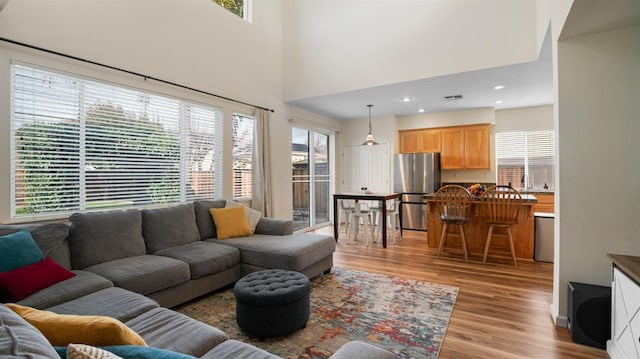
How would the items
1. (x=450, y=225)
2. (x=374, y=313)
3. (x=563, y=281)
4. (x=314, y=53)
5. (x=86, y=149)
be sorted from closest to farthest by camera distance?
(x=563, y=281)
(x=374, y=313)
(x=86, y=149)
(x=450, y=225)
(x=314, y=53)

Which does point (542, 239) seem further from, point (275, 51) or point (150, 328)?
point (275, 51)

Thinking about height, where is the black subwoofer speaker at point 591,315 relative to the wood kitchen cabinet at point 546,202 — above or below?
below

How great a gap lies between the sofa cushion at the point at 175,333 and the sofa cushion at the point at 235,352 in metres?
0.06

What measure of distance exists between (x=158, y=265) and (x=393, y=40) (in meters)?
4.16

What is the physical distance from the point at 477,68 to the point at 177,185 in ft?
13.6

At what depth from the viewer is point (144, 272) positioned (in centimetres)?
247

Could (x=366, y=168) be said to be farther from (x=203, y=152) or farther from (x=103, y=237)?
(x=103, y=237)

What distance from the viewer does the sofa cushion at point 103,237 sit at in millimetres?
2591

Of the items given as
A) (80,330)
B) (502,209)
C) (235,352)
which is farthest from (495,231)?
(80,330)

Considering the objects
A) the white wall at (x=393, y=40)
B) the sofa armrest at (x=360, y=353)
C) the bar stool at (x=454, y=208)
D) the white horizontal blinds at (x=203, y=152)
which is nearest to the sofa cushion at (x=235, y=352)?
the sofa armrest at (x=360, y=353)

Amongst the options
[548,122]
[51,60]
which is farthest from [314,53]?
[548,122]

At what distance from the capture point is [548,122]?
20.4 feet

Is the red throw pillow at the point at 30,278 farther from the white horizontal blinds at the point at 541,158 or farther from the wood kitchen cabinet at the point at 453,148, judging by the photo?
the white horizontal blinds at the point at 541,158

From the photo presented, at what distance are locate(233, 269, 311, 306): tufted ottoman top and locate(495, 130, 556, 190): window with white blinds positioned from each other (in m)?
5.87
